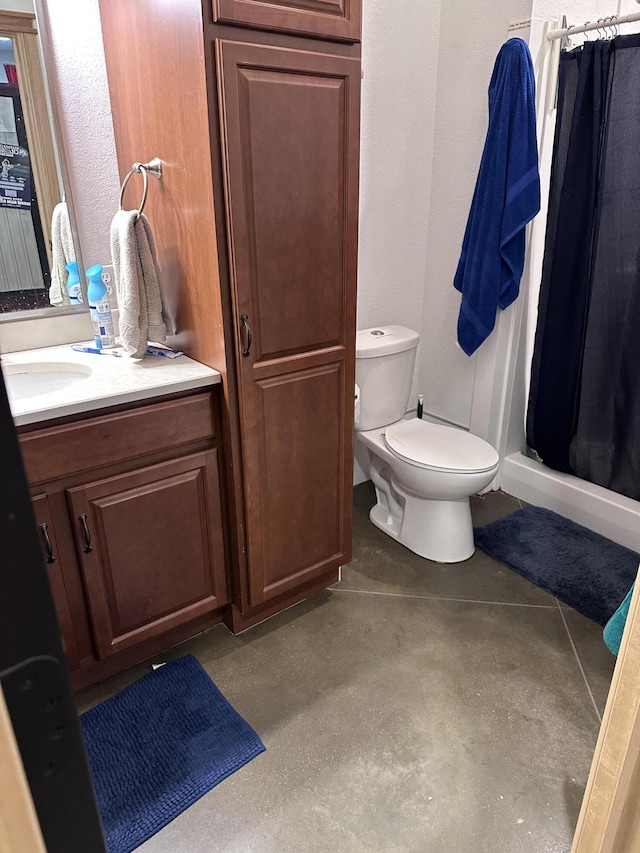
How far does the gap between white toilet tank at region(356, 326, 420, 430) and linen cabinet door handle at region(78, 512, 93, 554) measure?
120cm

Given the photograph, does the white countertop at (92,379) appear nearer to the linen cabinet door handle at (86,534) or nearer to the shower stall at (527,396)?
the linen cabinet door handle at (86,534)

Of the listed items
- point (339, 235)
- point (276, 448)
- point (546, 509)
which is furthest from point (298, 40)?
point (546, 509)

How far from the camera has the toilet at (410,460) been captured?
→ 2.19 metres

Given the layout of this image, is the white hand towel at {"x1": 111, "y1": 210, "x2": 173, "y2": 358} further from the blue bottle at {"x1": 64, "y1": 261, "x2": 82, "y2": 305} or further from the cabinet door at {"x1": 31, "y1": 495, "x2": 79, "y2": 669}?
the cabinet door at {"x1": 31, "y1": 495, "x2": 79, "y2": 669}

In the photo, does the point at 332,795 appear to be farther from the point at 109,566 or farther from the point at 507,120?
the point at 507,120

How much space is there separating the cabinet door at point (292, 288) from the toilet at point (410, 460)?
1.27 feet

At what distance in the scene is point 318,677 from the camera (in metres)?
1.80

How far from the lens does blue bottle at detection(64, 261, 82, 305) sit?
1.84m

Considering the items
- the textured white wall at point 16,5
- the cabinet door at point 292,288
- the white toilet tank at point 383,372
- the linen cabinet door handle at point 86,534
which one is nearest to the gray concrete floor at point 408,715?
the cabinet door at point 292,288

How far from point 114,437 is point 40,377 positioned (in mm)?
385

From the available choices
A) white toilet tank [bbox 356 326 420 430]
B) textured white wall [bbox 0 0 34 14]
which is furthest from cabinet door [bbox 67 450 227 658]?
textured white wall [bbox 0 0 34 14]

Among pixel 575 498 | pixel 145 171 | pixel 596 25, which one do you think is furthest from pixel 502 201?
pixel 145 171

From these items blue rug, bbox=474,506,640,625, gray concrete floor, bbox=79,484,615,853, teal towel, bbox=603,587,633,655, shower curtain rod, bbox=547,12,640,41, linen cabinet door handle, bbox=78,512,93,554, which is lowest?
gray concrete floor, bbox=79,484,615,853

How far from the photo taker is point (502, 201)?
7.57ft
